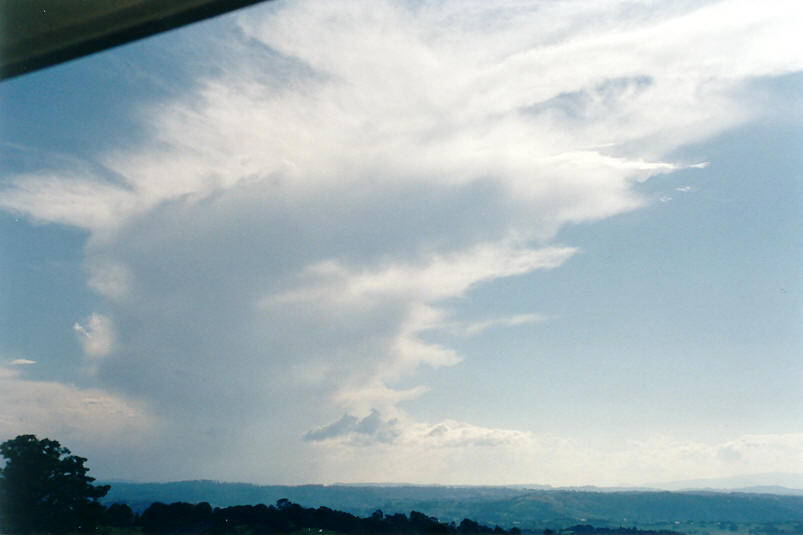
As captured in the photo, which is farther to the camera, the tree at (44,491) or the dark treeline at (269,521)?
the dark treeline at (269,521)

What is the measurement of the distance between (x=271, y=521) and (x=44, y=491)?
112 cm

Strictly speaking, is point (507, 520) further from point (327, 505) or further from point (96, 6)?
point (96, 6)

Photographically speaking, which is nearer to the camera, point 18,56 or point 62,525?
point 18,56

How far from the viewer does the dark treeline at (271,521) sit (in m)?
2.67

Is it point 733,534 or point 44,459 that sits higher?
point 44,459

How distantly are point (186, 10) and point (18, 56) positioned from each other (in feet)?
1.99

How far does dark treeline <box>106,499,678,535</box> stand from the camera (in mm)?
2670

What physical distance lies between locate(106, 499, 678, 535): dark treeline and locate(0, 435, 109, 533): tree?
16 cm

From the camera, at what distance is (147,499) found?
2.99 m

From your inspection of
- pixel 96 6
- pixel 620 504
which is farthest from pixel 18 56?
pixel 620 504

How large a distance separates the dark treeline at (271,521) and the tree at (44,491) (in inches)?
6.2

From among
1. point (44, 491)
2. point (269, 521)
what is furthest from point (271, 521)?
point (44, 491)

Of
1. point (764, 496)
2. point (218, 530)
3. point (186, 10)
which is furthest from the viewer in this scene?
point (764, 496)

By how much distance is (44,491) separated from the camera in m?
2.67
